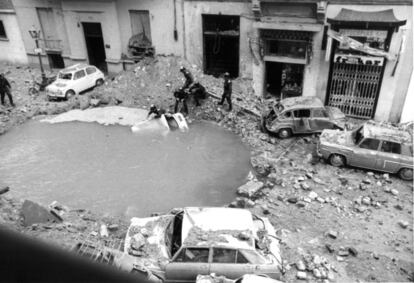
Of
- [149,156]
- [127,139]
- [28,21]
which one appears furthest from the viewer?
[28,21]

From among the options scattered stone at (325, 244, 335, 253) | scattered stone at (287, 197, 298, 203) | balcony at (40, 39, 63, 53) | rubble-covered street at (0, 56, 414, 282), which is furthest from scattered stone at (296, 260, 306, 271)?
balcony at (40, 39, 63, 53)

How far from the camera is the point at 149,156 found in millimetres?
14445

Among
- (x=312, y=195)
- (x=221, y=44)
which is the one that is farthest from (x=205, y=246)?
(x=221, y=44)

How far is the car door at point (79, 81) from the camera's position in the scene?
19406 mm

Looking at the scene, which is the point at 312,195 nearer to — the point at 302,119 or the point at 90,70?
the point at 302,119

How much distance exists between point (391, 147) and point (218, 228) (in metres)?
7.14

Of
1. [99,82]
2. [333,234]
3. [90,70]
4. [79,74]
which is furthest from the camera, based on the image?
[99,82]

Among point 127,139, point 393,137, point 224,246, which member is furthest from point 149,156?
point 393,137

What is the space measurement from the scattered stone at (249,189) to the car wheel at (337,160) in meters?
2.85

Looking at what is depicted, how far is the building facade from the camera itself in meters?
15.6

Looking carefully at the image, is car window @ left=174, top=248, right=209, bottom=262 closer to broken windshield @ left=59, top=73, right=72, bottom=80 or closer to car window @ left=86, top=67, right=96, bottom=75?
broken windshield @ left=59, top=73, right=72, bottom=80

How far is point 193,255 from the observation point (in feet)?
26.0

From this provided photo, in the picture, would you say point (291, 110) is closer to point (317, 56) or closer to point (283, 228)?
point (317, 56)

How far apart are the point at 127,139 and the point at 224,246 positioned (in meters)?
9.07
